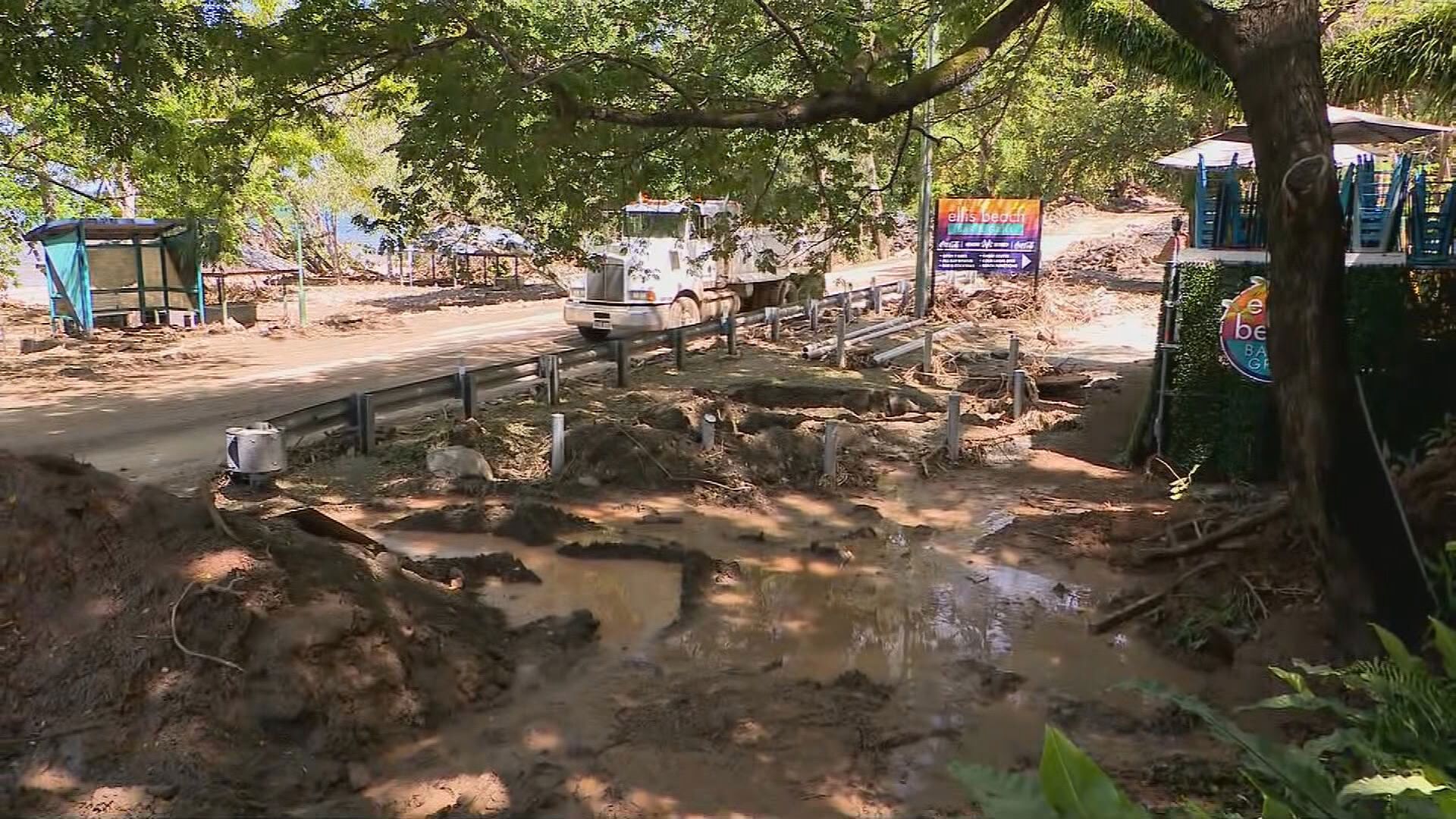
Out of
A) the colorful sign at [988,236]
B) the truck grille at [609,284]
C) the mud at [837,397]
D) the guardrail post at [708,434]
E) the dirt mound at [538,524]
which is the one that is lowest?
the dirt mound at [538,524]

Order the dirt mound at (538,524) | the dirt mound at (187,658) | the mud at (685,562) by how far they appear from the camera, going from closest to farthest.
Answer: the dirt mound at (187,658)
the mud at (685,562)
the dirt mound at (538,524)

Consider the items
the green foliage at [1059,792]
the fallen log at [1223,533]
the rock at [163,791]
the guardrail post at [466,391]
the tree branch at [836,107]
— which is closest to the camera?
the green foliage at [1059,792]

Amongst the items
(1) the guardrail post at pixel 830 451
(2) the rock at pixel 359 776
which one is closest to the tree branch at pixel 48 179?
(1) the guardrail post at pixel 830 451

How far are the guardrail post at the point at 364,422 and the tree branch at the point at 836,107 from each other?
4.72 m

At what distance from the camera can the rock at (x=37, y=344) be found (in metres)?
18.4

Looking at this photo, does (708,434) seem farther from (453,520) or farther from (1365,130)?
(1365,130)

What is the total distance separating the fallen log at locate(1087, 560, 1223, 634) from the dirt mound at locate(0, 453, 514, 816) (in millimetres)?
3766

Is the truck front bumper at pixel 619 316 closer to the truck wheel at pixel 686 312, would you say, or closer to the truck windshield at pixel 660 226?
the truck wheel at pixel 686 312

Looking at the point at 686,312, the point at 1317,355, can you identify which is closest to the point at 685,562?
the point at 1317,355

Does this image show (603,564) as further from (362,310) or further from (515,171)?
(362,310)

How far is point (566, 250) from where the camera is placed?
9.85 meters

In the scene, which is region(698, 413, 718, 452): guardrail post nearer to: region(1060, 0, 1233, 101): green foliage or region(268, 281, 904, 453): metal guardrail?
region(268, 281, 904, 453): metal guardrail

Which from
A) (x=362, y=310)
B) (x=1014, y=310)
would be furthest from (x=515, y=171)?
(x=362, y=310)

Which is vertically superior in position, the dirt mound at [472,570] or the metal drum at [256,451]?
the metal drum at [256,451]
